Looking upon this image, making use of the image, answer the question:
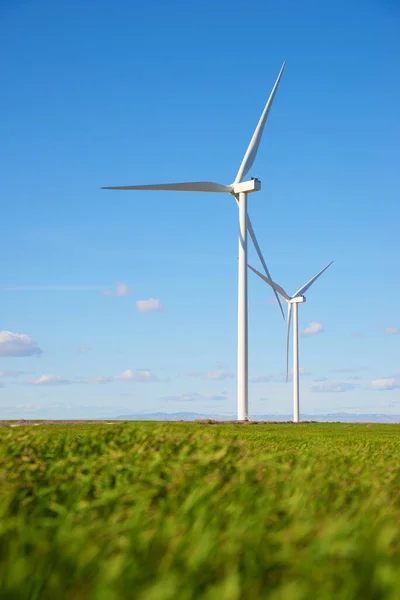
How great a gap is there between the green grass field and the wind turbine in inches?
1436

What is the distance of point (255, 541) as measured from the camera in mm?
6898

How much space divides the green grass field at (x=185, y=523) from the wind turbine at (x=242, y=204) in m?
36.5

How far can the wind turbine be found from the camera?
166 feet

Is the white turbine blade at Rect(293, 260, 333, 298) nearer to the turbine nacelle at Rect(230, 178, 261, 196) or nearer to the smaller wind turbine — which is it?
the smaller wind turbine

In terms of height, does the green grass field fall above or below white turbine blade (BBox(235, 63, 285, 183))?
below

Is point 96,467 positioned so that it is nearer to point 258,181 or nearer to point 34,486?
point 34,486

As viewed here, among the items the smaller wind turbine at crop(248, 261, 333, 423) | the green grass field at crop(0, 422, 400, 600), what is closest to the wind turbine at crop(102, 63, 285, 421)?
the smaller wind turbine at crop(248, 261, 333, 423)

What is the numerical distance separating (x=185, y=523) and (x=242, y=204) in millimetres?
46683

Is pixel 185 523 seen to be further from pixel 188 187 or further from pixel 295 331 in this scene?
pixel 295 331

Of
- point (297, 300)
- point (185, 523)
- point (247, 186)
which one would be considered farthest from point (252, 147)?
point (185, 523)

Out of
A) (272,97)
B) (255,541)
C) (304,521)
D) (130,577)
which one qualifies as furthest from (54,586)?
(272,97)

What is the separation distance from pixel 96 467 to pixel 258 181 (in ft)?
143

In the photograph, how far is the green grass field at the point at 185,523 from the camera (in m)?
5.83

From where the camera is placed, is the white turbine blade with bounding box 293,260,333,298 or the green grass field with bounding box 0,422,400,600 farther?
the white turbine blade with bounding box 293,260,333,298
